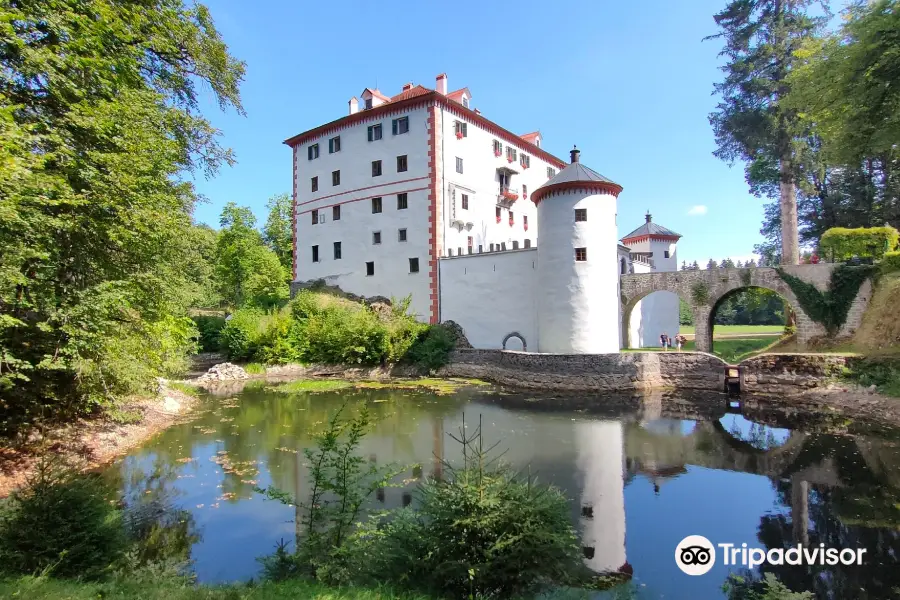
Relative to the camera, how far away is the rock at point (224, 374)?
2370 centimetres

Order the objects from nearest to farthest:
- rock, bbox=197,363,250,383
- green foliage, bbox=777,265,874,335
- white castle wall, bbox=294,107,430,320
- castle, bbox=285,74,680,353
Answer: green foliage, bbox=777,265,874,335, castle, bbox=285,74,680,353, rock, bbox=197,363,250,383, white castle wall, bbox=294,107,430,320

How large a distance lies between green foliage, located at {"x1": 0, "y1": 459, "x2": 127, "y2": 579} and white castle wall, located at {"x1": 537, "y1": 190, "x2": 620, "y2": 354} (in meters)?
18.1

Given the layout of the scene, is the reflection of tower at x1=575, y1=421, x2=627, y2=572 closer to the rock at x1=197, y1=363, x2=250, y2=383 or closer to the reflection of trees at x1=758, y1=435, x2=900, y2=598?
the reflection of trees at x1=758, y1=435, x2=900, y2=598

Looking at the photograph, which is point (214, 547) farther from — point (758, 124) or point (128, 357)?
point (758, 124)

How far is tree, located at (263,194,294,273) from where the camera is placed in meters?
41.9

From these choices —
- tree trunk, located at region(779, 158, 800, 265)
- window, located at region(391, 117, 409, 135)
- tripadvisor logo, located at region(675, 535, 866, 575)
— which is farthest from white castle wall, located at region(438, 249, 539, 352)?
tripadvisor logo, located at region(675, 535, 866, 575)

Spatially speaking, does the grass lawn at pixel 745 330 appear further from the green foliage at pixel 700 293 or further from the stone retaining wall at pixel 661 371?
the stone retaining wall at pixel 661 371

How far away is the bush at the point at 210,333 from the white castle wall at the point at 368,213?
21.0ft

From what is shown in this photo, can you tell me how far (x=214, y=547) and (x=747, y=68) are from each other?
3129cm

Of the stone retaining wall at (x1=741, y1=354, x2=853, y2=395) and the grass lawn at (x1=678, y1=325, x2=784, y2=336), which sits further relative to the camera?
the grass lawn at (x1=678, y1=325, x2=784, y2=336)

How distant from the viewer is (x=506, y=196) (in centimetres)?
2998

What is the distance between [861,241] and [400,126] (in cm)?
2320

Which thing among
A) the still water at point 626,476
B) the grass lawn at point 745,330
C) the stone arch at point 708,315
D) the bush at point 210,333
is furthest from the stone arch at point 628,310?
the bush at point 210,333

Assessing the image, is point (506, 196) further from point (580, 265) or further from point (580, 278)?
point (580, 278)
